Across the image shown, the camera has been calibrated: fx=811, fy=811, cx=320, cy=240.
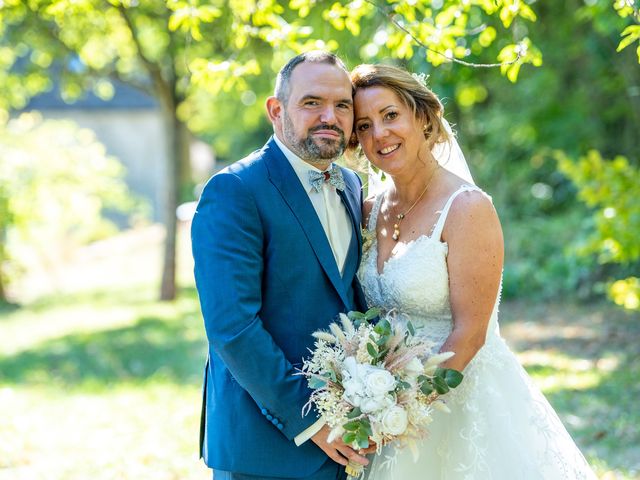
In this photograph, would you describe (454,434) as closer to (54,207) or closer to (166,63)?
(166,63)

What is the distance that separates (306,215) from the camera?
2.99 m

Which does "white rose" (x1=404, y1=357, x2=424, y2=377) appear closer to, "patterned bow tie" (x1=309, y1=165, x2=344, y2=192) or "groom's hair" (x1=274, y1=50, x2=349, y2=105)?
"patterned bow tie" (x1=309, y1=165, x2=344, y2=192)

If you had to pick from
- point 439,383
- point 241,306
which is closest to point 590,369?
point 439,383

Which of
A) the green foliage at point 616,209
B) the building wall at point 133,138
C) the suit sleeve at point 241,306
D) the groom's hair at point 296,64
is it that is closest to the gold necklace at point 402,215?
the groom's hair at point 296,64

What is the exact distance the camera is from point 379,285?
3.34 metres

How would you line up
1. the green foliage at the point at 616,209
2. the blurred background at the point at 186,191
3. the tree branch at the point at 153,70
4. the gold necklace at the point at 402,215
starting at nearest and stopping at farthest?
1. the gold necklace at the point at 402,215
2. the blurred background at the point at 186,191
3. the green foliage at the point at 616,209
4. the tree branch at the point at 153,70

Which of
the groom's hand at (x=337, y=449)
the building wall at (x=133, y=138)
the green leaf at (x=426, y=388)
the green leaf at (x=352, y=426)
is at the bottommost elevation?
the building wall at (x=133, y=138)

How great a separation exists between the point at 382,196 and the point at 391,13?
0.87 m

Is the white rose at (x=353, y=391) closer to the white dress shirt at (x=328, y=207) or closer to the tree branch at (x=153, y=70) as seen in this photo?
the white dress shirt at (x=328, y=207)

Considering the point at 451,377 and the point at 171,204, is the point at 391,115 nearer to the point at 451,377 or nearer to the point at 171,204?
the point at 451,377

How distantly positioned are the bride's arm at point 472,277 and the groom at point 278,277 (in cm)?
41

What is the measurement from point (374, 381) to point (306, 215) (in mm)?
707

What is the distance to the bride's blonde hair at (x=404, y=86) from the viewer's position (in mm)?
3273

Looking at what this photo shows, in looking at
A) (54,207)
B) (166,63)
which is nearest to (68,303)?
(54,207)
